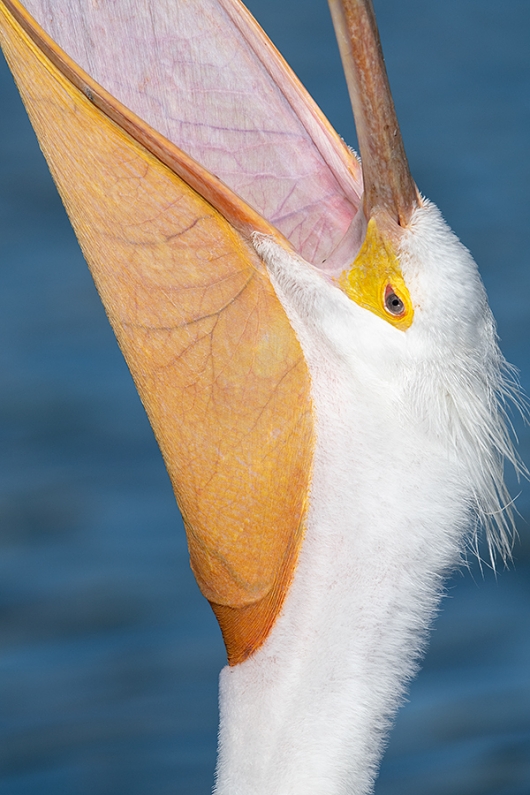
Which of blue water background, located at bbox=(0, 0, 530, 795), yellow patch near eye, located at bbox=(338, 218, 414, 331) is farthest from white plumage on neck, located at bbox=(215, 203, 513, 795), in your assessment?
blue water background, located at bbox=(0, 0, 530, 795)

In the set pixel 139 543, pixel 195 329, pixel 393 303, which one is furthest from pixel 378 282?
pixel 139 543

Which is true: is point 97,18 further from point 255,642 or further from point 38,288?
point 38,288

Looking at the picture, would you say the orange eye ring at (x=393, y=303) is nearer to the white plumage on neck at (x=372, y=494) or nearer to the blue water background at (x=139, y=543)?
the white plumage on neck at (x=372, y=494)

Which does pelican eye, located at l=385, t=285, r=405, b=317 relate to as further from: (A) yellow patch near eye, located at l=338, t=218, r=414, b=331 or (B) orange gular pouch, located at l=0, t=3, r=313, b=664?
(B) orange gular pouch, located at l=0, t=3, r=313, b=664

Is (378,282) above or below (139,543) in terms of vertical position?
above

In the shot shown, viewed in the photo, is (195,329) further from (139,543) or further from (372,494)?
(139,543)

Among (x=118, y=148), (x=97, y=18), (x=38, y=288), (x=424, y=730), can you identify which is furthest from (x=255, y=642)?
(x=38, y=288)
